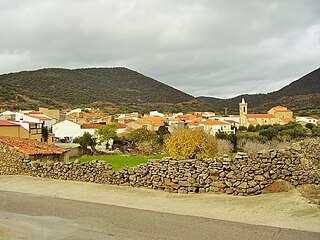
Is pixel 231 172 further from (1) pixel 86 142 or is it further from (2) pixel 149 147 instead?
(1) pixel 86 142

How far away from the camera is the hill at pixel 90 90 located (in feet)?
379

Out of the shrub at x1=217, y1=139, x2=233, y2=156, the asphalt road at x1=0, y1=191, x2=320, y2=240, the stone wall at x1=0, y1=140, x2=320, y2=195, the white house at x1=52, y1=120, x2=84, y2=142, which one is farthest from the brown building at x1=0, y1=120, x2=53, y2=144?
the white house at x1=52, y1=120, x2=84, y2=142

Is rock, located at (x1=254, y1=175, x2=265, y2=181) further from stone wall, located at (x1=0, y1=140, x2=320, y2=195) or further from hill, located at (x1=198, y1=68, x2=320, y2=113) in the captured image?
hill, located at (x1=198, y1=68, x2=320, y2=113)

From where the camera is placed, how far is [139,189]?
13164 mm

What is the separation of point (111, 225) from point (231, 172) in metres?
4.53

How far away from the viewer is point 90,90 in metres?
142

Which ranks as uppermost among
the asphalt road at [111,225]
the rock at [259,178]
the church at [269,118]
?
the church at [269,118]

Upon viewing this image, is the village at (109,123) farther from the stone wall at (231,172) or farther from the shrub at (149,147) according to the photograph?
the stone wall at (231,172)

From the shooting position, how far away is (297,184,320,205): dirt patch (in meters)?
9.73

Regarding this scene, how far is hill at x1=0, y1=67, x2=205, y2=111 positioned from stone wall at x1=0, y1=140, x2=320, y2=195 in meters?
95.1

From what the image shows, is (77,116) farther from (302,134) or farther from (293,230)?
(293,230)

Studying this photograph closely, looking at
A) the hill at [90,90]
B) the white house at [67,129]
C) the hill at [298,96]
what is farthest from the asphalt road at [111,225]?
the hill at [298,96]

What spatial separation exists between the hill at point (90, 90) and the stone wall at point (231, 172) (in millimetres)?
95116

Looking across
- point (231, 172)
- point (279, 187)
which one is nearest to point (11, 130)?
point (231, 172)
